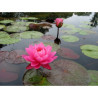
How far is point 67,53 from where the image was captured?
5.80ft

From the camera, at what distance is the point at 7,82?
4.05 feet

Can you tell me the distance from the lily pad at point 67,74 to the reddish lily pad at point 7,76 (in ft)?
1.19

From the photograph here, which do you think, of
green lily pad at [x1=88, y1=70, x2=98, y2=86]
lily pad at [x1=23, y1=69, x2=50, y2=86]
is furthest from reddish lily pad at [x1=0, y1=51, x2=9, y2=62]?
green lily pad at [x1=88, y1=70, x2=98, y2=86]

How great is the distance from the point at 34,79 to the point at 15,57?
20.9 inches

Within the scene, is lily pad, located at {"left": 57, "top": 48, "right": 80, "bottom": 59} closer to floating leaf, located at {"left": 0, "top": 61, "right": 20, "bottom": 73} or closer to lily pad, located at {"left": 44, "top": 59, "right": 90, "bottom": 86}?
lily pad, located at {"left": 44, "top": 59, "right": 90, "bottom": 86}

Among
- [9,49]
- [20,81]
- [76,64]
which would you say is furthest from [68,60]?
[9,49]

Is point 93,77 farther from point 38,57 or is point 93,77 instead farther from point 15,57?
point 15,57

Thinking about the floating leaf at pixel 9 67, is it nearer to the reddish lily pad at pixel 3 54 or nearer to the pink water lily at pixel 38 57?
the reddish lily pad at pixel 3 54

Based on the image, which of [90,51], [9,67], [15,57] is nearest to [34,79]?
[9,67]

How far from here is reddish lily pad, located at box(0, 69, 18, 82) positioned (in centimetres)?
127

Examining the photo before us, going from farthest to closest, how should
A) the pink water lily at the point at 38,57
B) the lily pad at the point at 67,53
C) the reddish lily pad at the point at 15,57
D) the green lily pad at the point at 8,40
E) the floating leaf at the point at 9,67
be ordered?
the green lily pad at the point at 8,40 < the lily pad at the point at 67,53 < the reddish lily pad at the point at 15,57 < the floating leaf at the point at 9,67 < the pink water lily at the point at 38,57

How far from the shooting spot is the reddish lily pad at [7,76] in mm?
1269

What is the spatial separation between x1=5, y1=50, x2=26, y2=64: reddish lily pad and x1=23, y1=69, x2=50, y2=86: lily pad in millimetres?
292

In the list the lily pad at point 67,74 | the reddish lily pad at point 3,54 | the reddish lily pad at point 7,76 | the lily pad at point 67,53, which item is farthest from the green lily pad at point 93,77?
the reddish lily pad at point 3,54
